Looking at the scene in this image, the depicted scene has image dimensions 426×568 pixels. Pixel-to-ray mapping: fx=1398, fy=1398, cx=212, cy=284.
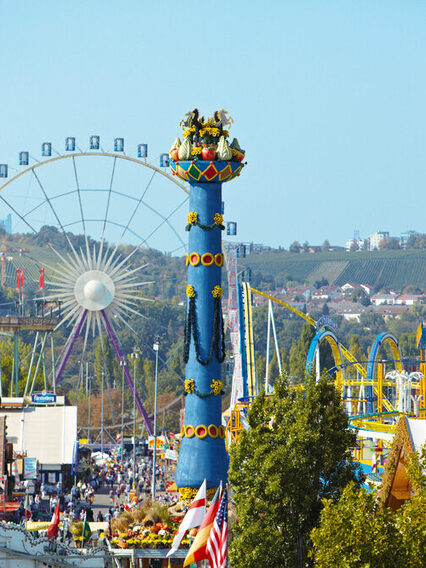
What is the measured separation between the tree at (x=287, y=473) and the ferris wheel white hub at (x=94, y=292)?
5369cm

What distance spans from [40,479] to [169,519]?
83.0ft

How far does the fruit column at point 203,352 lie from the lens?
50.4 metres

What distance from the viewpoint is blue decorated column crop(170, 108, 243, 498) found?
50.4 m


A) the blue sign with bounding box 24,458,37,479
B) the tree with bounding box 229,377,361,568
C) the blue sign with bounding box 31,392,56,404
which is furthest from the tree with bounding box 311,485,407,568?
the blue sign with bounding box 31,392,56,404

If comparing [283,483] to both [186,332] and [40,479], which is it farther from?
[40,479]

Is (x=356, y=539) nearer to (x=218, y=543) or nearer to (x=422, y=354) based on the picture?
(x=218, y=543)

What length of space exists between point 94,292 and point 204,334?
4163cm

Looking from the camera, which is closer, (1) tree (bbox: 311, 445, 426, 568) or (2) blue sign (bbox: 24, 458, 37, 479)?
(1) tree (bbox: 311, 445, 426, 568)

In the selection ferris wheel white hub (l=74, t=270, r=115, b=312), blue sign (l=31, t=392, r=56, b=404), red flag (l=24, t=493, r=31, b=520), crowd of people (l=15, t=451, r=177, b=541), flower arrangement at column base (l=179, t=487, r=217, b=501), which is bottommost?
crowd of people (l=15, t=451, r=177, b=541)

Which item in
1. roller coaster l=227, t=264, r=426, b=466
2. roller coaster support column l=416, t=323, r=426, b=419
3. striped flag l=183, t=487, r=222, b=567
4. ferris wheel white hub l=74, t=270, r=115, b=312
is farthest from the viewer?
ferris wheel white hub l=74, t=270, r=115, b=312

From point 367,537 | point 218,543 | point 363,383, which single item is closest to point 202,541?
point 218,543

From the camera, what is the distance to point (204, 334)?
50.6 metres

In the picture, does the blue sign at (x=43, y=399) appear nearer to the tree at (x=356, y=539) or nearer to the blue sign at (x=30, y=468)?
the blue sign at (x=30, y=468)

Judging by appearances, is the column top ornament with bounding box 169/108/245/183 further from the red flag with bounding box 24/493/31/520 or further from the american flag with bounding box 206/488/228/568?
the american flag with bounding box 206/488/228/568
